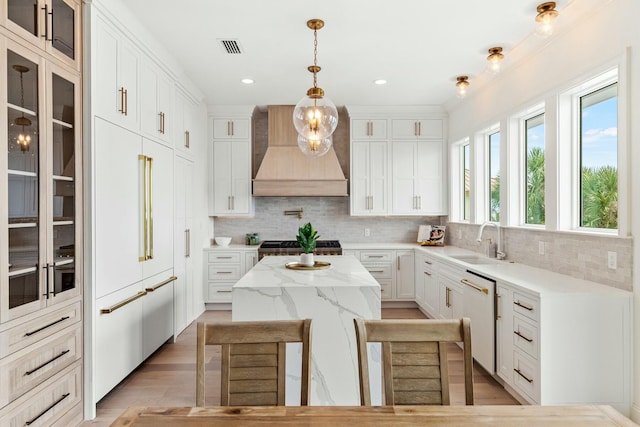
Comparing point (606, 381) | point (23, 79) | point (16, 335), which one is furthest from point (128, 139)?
point (606, 381)

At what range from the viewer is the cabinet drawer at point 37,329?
187cm

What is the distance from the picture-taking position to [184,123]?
4398mm

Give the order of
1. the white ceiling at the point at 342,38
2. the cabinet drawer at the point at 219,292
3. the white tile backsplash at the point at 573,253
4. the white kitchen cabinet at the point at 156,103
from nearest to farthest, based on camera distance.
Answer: the white tile backsplash at the point at 573,253
the white ceiling at the point at 342,38
the white kitchen cabinet at the point at 156,103
the cabinet drawer at the point at 219,292

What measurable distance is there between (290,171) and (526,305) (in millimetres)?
3534

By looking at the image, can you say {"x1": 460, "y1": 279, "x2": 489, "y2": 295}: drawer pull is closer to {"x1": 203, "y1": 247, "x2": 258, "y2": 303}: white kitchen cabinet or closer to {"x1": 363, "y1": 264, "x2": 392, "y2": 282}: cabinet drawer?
{"x1": 363, "y1": 264, "x2": 392, "y2": 282}: cabinet drawer

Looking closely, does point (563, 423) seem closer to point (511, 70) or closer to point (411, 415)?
point (411, 415)

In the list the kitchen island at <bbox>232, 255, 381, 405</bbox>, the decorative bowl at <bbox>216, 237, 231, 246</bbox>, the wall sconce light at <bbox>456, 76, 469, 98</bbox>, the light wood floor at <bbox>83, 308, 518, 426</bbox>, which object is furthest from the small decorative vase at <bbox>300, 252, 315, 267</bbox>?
the decorative bowl at <bbox>216, 237, 231, 246</bbox>

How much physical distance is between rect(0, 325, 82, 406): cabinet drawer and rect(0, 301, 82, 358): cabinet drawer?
35 millimetres

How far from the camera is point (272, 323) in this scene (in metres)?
1.46

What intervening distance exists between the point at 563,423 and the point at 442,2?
104 inches

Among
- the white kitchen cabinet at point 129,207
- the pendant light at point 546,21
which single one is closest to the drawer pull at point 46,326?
the white kitchen cabinet at point 129,207

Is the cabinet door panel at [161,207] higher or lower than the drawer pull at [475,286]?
higher

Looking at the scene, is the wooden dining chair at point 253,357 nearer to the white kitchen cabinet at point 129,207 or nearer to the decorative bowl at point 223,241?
the white kitchen cabinet at point 129,207

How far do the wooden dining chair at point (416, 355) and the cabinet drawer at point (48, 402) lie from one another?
179 centimetres
